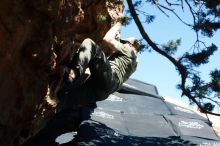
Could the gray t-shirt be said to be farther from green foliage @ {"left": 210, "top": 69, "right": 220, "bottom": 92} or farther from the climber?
green foliage @ {"left": 210, "top": 69, "right": 220, "bottom": 92}

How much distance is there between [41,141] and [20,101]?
1.54 meters

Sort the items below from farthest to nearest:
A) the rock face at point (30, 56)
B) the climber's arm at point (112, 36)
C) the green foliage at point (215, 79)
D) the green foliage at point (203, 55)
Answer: the climber's arm at point (112, 36), the green foliage at point (203, 55), the green foliage at point (215, 79), the rock face at point (30, 56)

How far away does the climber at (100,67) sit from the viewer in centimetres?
530

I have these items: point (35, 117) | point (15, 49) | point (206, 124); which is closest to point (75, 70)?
point (35, 117)

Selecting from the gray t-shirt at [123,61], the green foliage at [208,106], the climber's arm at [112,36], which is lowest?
the green foliage at [208,106]

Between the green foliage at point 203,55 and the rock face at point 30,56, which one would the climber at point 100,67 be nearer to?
the rock face at point 30,56

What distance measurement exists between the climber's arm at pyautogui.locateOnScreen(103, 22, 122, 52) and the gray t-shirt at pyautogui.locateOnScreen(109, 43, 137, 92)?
0.36 feet

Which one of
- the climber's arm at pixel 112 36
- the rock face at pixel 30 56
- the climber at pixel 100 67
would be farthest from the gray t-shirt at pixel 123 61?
the rock face at pixel 30 56

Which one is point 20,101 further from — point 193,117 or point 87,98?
point 193,117

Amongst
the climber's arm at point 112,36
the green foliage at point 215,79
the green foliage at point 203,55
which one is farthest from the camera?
the climber's arm at point 112,36

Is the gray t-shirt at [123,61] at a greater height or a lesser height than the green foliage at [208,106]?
greater

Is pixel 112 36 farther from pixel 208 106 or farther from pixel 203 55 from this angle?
pixel 208 106

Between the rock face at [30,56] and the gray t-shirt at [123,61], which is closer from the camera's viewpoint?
the rock face at [30,56]

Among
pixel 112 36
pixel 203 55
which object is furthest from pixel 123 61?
pixel 203 55
